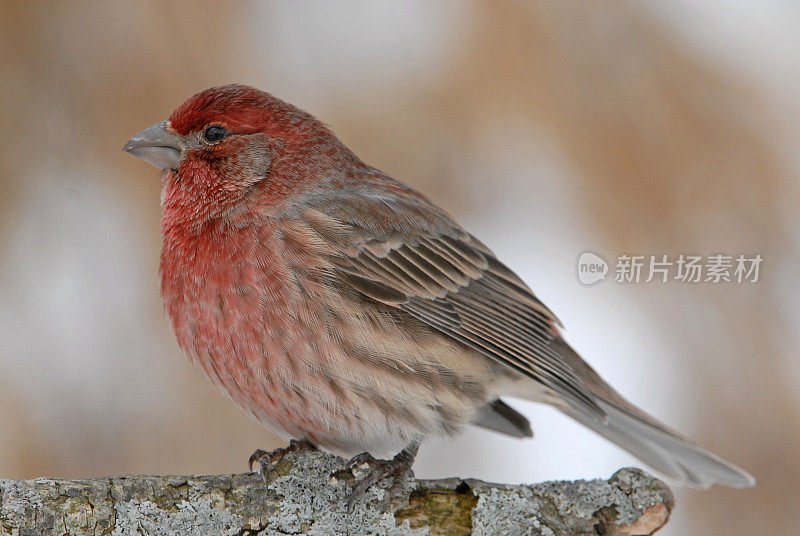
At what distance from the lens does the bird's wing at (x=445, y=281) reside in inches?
151

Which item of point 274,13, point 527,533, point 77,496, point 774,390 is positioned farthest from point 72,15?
point 774,390

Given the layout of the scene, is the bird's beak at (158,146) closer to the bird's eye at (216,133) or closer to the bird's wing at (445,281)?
the bird's eye at (216,133)

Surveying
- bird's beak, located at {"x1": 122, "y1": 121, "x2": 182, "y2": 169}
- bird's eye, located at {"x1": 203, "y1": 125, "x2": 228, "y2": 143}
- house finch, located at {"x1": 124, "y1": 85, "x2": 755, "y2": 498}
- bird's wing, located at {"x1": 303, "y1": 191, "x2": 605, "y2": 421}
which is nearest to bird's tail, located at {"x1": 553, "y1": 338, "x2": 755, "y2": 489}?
house finch, located at {"x1": 124, "y1": 85, "x2": 755, "y2": 498}

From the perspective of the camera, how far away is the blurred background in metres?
4.50

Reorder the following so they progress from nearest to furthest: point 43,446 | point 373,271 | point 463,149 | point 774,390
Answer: point 373,271 → point 43,446 → point 774,390 → point 463,149

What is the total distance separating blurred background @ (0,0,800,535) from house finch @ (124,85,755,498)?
0.65m

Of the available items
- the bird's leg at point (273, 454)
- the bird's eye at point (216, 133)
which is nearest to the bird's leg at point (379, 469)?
the bird's leg at point (273, 454)

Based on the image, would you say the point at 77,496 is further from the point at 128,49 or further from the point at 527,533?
the point at 128,49

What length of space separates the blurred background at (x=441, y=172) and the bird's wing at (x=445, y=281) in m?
0.84

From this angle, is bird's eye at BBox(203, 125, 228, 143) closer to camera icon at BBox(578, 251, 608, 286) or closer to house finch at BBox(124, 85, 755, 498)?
house finch at BBox(124, 85, 755, 498)

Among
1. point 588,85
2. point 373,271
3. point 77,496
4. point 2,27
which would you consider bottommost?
point 77,496

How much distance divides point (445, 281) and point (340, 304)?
59 cm

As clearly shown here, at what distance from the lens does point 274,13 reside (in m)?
4.77

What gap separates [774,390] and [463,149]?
6.59 feet
